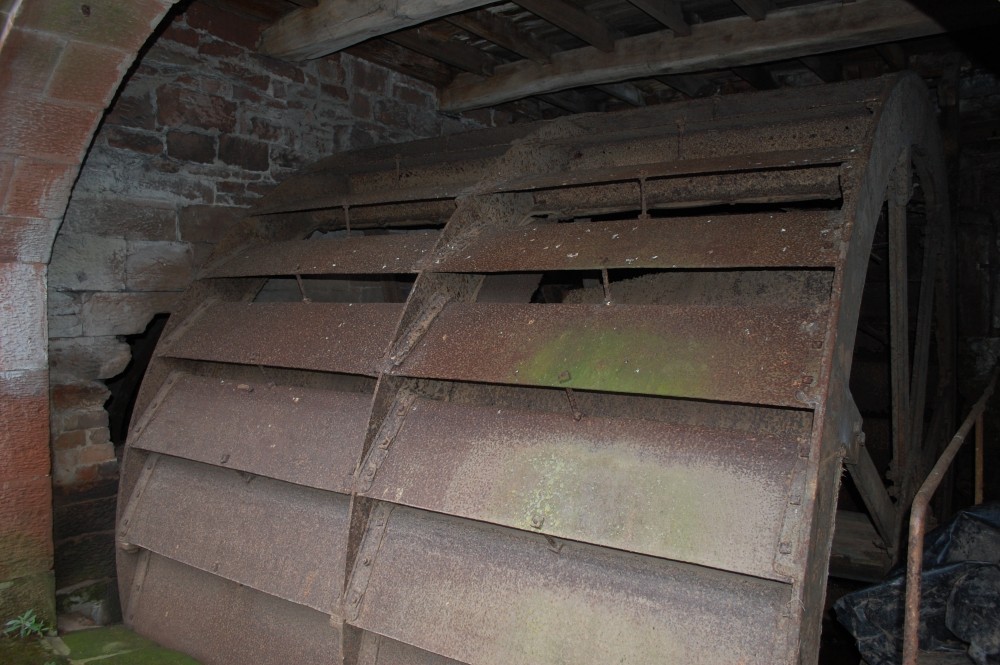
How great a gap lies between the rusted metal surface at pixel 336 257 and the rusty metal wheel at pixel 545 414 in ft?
0.05

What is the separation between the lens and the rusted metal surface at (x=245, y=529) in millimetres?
2748

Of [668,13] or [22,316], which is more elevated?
[668,13]

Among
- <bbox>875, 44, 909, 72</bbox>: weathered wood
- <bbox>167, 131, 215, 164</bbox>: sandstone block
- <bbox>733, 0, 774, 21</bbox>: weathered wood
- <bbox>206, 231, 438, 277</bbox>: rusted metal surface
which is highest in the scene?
<bbox>875, 44, 909, 72</bbox>: weathered wood

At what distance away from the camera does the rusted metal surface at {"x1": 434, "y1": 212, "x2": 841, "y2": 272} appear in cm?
226

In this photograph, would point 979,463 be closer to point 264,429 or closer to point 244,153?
point 264,429

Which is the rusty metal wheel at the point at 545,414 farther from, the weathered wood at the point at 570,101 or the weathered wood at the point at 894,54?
the weathered wood at the point at 570,101

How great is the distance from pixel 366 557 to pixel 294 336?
1.09 meters

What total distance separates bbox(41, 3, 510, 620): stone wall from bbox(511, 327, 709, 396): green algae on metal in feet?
8.42

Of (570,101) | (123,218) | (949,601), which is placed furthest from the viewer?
(570,101)

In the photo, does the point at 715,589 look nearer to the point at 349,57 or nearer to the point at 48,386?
the point at 48,386

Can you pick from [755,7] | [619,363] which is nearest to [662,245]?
[619,363]

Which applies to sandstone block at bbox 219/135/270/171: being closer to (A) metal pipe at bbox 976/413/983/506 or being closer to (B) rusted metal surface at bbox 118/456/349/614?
(B) rusted metal surface at bbox 118/456/349/614

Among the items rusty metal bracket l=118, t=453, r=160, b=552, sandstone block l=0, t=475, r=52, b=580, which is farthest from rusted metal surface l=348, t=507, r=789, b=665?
sandstone block l=0, t=475, r=52, b=580

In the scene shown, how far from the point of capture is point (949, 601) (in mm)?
3047
